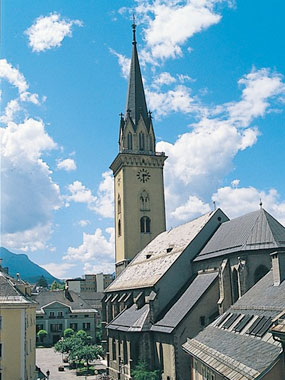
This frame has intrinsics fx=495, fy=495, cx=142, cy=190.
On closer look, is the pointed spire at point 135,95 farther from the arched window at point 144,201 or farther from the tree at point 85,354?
the tree at point 85,354

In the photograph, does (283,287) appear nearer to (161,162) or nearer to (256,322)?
(256,322)

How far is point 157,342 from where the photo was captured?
4766cm

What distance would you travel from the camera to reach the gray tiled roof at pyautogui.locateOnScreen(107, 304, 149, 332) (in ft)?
164

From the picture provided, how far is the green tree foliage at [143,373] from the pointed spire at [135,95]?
45.0 m

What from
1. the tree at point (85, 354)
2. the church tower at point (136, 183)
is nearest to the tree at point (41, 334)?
the church tower at point (136, 183)

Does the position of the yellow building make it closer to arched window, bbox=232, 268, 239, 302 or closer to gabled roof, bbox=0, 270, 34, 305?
gabled roof, bbox=0, 270, 34, 305

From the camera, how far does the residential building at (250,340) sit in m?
19.1

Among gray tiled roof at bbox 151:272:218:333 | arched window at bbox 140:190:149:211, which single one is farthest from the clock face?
gray tiled roof at bbox 151:272:218:333

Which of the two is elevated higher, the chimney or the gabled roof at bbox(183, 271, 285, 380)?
the chimney

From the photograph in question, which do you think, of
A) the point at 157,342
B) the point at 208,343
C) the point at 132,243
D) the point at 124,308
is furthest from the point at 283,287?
the point at 132,243

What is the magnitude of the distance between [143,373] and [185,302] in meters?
7.70

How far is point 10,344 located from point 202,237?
2317cm

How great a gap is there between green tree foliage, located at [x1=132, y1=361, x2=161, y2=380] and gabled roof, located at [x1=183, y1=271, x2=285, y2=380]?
15.1m

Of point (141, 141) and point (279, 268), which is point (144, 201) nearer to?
point (141, 141)
